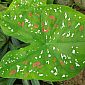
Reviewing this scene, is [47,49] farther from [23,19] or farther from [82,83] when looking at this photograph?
[82,83]

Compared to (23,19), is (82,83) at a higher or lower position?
lower

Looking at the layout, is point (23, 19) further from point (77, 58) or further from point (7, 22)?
point (77, 58)

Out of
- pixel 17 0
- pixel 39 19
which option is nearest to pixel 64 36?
pixel 39 19

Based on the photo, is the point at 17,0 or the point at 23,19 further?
the point at 17,0

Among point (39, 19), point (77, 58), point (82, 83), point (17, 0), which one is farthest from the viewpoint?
point (82, 83)

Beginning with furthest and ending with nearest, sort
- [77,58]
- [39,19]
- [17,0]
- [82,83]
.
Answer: [82,83] → [17,0] → [39,19] → [77,58]

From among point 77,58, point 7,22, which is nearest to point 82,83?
point 77,58

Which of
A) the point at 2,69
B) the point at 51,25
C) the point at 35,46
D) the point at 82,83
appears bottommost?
the point at 82,83
